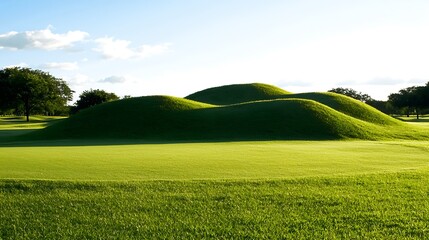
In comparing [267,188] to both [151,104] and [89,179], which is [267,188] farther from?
[151,104]

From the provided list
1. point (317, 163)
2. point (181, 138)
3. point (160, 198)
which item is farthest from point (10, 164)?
point (181, 138)

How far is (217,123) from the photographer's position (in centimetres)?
4200

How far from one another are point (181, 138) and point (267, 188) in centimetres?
2695

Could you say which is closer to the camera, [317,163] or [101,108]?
[317,163]

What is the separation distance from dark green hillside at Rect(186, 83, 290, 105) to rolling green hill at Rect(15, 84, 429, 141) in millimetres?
25918

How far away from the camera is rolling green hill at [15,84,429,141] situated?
125 feet

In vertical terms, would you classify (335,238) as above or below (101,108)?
below

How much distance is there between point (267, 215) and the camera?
8.34 meters

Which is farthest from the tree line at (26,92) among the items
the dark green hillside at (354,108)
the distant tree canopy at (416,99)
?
the distant tree canopy at (416,99)

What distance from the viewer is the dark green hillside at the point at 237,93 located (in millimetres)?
77044

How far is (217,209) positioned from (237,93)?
7203 centimetres

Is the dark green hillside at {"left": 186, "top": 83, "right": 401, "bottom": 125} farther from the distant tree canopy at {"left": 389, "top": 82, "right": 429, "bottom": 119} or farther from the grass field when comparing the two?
the grass field

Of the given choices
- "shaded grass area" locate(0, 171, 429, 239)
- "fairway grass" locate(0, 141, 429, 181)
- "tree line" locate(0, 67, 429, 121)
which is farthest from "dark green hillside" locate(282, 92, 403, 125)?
"tree line" locate(0, 67, 429, 121)

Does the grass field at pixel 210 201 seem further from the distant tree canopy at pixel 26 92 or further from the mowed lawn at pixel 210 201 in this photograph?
the distant tree canopy at pixel 26 92
